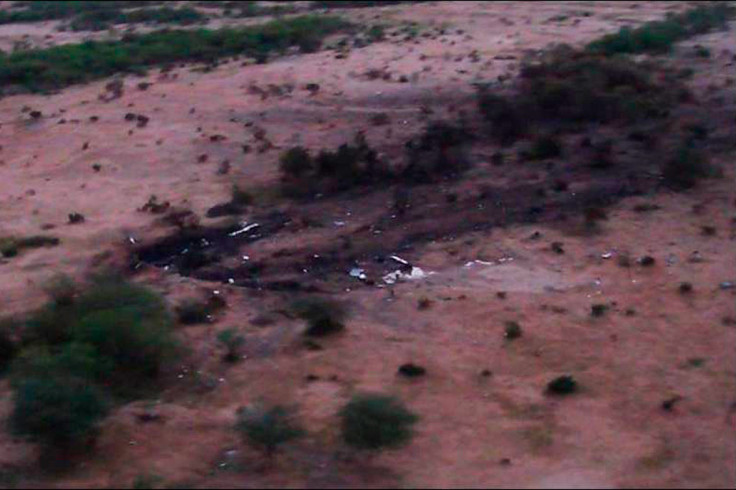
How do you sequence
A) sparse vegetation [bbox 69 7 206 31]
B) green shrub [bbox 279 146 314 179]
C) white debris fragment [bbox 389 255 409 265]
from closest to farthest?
white debris fragment [bbox 389 255 409 265]
green shrub [bbox 279 146 314 179]
sparse vegetation [bbox 69 7 206 31]

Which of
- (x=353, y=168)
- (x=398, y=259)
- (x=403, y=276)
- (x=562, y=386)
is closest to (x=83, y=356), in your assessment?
(x=562, y=386)

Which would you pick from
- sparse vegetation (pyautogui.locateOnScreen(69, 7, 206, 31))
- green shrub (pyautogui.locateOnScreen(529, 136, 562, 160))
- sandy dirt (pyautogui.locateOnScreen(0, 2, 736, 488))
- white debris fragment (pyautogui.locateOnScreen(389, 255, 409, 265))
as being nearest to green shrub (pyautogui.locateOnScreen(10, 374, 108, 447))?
sandy dirt (pyautogui.locateOnScreen(0, 2, 736, 488))

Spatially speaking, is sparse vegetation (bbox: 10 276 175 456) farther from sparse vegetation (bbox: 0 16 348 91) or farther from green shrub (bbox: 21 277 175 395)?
sparse vegetation (bbox: 0 16 348 91)

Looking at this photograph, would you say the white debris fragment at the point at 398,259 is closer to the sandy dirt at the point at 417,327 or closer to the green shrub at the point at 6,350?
the sandy dirt at the point at 417,327

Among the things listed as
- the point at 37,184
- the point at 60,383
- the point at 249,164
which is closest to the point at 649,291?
the point at 60,383

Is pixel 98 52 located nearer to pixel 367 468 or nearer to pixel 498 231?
pixel 498 231

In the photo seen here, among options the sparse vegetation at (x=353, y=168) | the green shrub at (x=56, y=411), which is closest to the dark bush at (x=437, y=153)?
the sparse vegetation at (x=353, y=168)
